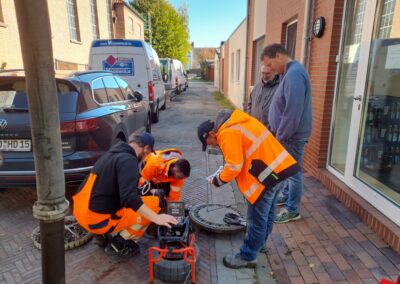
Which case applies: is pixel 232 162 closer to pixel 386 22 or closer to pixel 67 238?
pixel 67 238

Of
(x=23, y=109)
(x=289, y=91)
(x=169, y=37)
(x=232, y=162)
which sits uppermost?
(x=169, y=37)

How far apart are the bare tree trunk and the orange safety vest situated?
3.11ft

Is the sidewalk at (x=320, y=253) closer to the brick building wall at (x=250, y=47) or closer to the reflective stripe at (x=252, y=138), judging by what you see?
the reflective stripe at (x=252, y=138)

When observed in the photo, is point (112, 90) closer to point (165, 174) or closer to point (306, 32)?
point (165, 174)

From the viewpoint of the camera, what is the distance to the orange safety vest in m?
2.73

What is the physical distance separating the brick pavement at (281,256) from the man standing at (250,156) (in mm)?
628

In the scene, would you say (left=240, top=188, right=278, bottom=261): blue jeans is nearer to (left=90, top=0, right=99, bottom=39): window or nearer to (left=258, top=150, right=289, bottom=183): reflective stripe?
(left=258, top=150, right=289, bottom=183): reflective stripe

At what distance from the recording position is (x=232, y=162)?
233 centimetres

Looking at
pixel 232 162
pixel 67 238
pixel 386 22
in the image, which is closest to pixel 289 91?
pixel 232 162

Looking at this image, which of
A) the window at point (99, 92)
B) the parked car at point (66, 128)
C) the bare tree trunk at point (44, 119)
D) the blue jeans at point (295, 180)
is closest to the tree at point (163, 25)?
the window at point (99, 92)

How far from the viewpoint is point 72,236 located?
3211 mm

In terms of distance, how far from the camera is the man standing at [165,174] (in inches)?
134

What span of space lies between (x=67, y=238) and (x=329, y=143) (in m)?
3.69

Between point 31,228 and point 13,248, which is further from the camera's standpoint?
point 31,228
